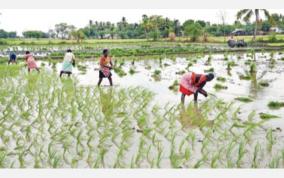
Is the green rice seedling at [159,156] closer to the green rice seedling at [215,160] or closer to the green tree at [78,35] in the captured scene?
the green rice seedling at [215,160]

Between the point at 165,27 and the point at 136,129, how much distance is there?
18.0 feet

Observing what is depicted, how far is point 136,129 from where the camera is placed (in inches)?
227

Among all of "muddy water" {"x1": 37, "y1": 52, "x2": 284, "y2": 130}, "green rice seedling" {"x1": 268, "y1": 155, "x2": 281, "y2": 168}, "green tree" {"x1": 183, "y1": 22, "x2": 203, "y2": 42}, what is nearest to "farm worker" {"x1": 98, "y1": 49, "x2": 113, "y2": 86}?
"muddy water" {"x1": 37, "y1": 52, "x2": 284, "y2": 130}

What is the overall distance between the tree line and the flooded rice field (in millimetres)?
1082

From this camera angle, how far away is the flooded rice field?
4.52 m

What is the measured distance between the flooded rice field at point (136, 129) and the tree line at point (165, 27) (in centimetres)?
108

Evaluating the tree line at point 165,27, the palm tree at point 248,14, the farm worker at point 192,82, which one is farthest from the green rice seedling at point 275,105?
the palm tree at point 248,14

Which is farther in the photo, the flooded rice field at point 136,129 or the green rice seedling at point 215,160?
the flooded rice field at point 136,129

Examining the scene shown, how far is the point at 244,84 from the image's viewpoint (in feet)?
33.9

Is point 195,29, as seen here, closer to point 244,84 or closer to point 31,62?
point 244,84

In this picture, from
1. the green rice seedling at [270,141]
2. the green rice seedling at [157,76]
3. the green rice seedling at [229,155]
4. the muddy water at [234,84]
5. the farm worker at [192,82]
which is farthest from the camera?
the green rice seedling at [157,76]

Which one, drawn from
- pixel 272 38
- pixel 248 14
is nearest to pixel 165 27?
pixel 272 38

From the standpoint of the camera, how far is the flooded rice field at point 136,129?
4520 millimetres

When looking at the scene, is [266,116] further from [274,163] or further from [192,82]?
[274,163]
